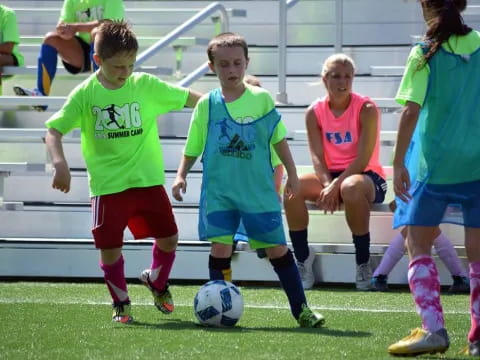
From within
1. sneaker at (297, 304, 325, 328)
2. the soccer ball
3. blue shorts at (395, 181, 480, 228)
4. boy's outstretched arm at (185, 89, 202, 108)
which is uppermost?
boy's outstretched arm at (185, 89, 202, 108)

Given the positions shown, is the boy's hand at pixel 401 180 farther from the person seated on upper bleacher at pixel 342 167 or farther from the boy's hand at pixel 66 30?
the boy's hand at pixel 66 30

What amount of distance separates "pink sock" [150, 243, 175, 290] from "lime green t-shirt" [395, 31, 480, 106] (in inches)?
81.9

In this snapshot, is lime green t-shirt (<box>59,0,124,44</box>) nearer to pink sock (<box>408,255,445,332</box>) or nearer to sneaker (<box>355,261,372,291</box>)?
sneaker (<box>355,261,372,291</box>)

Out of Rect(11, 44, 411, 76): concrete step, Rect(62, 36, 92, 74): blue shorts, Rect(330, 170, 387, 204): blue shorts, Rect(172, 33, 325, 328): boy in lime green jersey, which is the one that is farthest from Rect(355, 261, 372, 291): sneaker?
Rect(62, 36, 92, 74): blue shorts

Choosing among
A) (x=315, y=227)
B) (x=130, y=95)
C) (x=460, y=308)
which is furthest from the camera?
(x=315, y=227)

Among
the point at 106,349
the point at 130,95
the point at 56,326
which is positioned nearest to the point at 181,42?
the point at 130,95

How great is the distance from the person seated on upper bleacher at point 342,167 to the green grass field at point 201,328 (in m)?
0.36

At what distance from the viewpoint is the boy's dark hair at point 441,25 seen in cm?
447

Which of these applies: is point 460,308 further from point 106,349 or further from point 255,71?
point 255,71

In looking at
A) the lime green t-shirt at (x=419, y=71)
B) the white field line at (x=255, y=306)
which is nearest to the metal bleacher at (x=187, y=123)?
the white field line at (x=255, y=306)

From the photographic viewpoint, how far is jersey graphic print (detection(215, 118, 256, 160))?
18.2 feet

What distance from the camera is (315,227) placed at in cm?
843

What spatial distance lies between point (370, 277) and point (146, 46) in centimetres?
434

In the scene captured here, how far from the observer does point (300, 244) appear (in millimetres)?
7527
